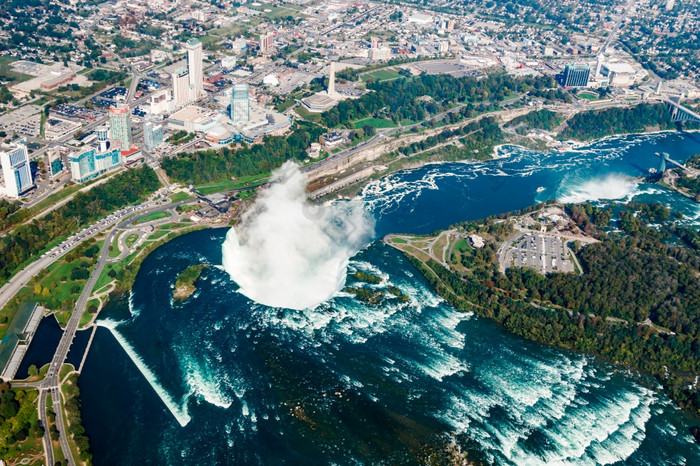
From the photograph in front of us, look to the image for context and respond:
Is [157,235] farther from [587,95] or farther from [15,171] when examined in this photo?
[587,95]

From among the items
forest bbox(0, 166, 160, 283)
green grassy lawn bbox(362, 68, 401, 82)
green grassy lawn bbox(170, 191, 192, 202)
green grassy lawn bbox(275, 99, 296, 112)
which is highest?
green grassy lawn bbox(362, 68, 401, 82)

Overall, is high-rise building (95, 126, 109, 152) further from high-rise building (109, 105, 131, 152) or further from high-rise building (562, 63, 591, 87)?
high-rise building (562, 63, 591, 87)

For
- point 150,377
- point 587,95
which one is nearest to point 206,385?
point 150,377

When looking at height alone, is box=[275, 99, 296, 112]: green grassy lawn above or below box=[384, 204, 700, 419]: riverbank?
above

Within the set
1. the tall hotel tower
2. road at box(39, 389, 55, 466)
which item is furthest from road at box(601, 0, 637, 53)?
road at box(39, 389, 55, 466)

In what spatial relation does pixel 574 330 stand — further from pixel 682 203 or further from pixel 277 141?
pixel 277 141

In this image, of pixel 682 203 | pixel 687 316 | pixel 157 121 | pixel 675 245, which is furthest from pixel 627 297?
pixel 157 121

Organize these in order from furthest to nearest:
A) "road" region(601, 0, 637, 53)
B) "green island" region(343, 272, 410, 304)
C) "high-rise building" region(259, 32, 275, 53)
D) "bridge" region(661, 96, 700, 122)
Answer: "road" region(601, 0, 637, 53) → "high-rise building" region(259, 32, 275, 53) → "bridge" region(661, 96, 700, 122) → "green island" region(343, 272, 410, 304)
